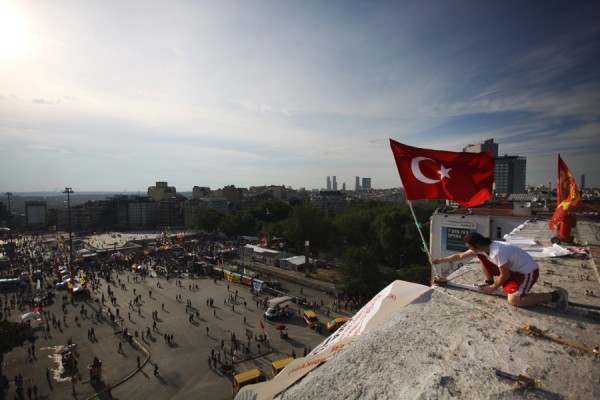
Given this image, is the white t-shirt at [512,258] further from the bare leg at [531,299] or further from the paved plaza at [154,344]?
the paved plaza at [154,344]

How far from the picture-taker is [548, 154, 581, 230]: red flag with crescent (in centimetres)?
831

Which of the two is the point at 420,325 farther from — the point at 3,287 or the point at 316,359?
the point at 3,287

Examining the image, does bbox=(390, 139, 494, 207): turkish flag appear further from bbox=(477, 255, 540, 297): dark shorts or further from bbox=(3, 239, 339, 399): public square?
bbox=(3, 239, 339, 399): public square

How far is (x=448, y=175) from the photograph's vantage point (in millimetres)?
6113

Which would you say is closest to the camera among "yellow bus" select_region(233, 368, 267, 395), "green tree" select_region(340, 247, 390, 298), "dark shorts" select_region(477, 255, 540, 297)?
"dark shorts" select_region(477, 255, 540, 297)

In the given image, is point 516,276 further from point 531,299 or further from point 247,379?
point 247,379

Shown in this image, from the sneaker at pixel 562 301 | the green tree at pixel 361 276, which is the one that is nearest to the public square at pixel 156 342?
the green tree at pixel 361 276

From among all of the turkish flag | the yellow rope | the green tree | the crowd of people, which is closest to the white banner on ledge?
the yellow rope

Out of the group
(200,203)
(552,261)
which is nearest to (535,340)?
(552,261)

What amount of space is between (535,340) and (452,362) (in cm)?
90

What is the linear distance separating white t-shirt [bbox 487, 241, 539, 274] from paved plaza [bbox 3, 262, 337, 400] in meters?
14.2

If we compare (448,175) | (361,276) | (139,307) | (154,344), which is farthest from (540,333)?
(139,307)

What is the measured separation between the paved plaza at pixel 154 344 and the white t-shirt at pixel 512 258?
14203mm

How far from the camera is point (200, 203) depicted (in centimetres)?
9700
